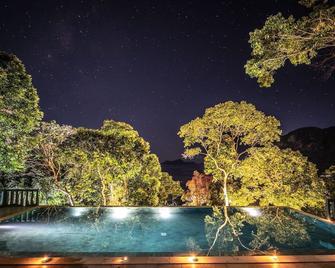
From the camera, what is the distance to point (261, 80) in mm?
5961

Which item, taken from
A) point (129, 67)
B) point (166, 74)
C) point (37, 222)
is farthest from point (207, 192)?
point (37, 222)

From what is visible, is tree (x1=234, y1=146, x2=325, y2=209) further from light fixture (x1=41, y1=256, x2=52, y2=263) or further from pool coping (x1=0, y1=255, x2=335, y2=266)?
light fixture (x1=41, y1=256, x2=52, y2=263)

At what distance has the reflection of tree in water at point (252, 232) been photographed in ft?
14.8

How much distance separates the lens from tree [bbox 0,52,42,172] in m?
8.66

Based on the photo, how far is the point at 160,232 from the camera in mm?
5949

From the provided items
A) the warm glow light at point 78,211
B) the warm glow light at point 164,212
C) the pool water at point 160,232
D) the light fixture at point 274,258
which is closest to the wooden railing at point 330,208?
the pool water at point 160,232

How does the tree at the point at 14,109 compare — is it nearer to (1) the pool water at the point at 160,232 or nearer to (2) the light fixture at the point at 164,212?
(1) the pool water at the point at 160,232

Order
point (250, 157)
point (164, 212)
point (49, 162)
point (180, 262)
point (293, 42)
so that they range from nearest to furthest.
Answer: point (180, 262) → point (293, 42) → point (164, 212) → point (49, 162) → point (250, 157)

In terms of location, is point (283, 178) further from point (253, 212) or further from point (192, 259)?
point (192, 259)

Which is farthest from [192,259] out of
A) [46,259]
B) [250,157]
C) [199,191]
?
[199,191]

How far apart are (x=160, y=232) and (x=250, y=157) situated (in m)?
8.44

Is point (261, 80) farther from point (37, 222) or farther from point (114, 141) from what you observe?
point (114, 141)

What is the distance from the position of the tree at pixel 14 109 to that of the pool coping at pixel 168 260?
6.33m

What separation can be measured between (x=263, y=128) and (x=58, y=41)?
10.2 meters
